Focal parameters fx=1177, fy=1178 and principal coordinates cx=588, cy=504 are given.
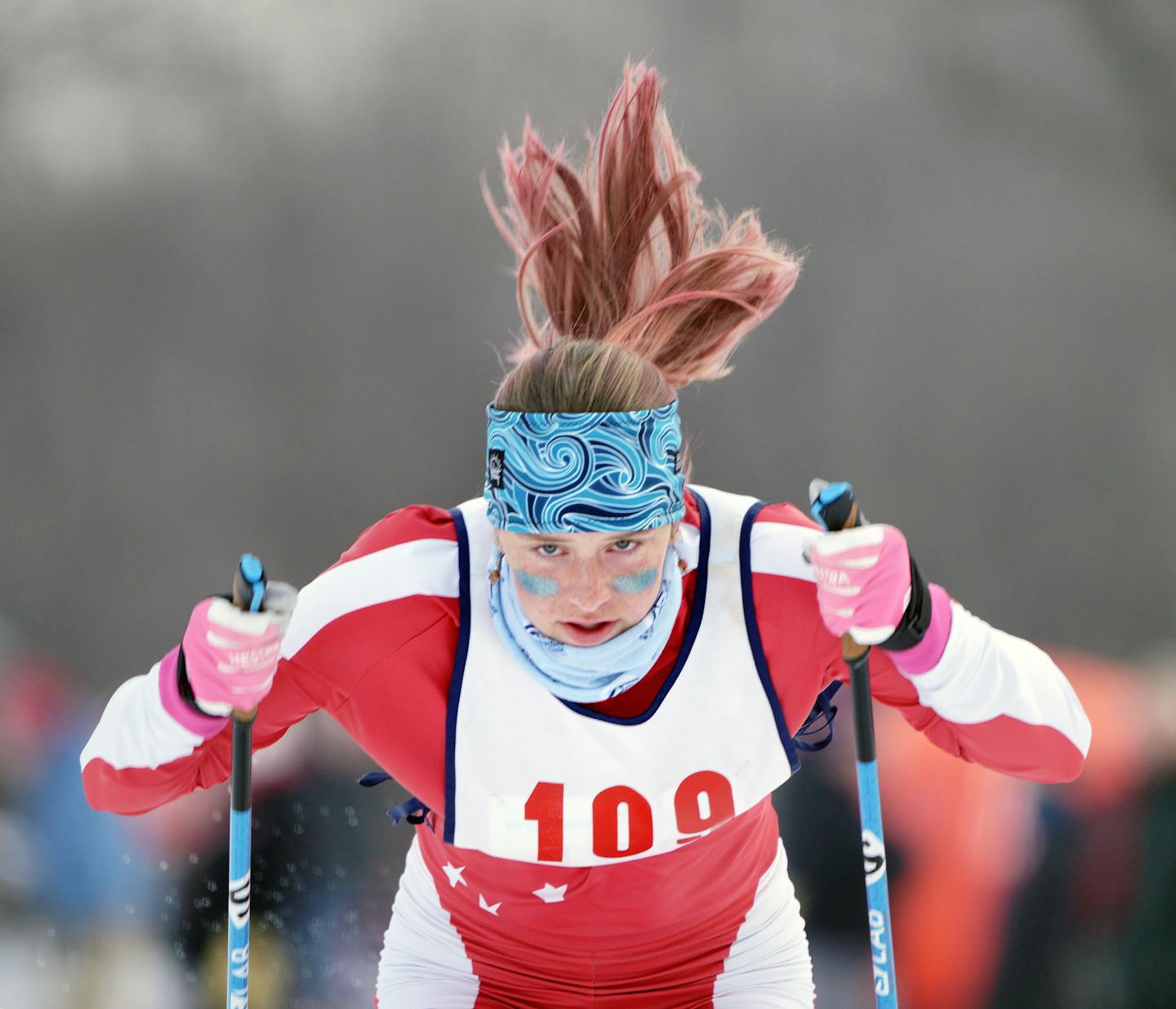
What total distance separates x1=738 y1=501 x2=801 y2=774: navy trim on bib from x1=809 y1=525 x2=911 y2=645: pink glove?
0.44ft

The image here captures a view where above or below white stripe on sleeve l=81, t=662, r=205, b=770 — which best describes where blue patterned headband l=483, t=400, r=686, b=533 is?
above

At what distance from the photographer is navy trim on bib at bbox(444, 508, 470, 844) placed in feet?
4.88

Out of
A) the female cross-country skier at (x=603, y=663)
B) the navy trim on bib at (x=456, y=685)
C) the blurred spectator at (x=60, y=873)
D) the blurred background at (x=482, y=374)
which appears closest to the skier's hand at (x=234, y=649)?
the female cross-country skier at (x=603, y=663)

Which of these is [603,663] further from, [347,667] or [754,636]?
[347,667]

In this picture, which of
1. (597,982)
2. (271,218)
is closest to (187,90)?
(271,218)

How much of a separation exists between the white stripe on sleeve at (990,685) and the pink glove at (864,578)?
11 centimetres

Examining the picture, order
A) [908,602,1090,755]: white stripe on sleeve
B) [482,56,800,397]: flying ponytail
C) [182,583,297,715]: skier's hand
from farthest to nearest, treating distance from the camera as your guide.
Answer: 1. [482,56,800,397]: flying ponytail
2. [908,602,1090,755]: white stripe on sleeve
3. [182,583,297,715]: skier's hand

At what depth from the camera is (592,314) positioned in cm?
165

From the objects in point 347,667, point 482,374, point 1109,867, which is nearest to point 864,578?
point 347,667

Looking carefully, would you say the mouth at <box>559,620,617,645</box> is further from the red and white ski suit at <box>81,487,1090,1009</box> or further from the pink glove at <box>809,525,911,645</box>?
the pink glove at <box>809,525,911,645</box>

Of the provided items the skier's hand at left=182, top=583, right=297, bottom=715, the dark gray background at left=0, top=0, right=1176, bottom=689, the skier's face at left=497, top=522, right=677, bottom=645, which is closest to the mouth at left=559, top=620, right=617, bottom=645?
the skier's face at left=497, top=522, right=677, bottom=645

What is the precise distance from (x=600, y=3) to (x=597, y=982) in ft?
6.60

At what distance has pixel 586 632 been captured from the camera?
1.40 m

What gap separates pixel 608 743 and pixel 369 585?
0.36m
